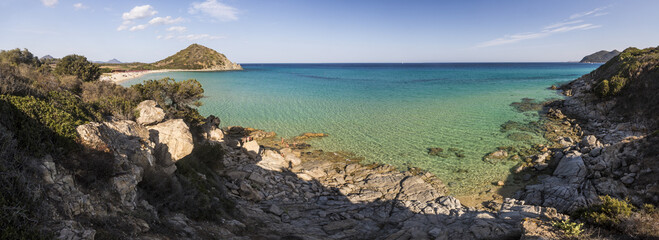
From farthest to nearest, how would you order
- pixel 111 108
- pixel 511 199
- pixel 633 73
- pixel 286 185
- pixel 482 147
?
pixel 633 73, pixel 482 147, pixel 286 185, pixel 511 199, pixel 111 108

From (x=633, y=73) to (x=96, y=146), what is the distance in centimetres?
4794

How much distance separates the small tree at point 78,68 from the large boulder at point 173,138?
10.5 m

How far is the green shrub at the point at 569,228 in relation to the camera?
8.36 metres

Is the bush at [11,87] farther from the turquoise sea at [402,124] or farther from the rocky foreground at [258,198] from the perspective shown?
the turquoise sea at [402,124]

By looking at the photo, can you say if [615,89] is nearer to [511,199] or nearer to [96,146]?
[511,199]

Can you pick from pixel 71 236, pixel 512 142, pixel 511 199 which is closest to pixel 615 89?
pixel 512 142

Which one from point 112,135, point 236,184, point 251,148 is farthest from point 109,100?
point 251,148

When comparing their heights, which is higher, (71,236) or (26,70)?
(26,70)

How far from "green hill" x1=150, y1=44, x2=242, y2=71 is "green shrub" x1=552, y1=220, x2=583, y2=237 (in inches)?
5829

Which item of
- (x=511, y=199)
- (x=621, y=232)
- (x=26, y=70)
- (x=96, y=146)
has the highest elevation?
(x=26, y=70)

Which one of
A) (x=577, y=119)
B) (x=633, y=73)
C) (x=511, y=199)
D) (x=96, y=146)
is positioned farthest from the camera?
(x=633, y=73)

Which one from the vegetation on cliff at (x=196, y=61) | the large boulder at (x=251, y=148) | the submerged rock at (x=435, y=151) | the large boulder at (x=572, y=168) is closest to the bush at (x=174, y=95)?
the large boulder at (x=251, y=148)

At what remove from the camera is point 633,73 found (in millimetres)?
32406

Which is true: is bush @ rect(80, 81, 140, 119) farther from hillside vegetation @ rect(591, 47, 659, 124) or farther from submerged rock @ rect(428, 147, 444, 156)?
hillside vegetation @ rect(591, 47, 659, 124)
